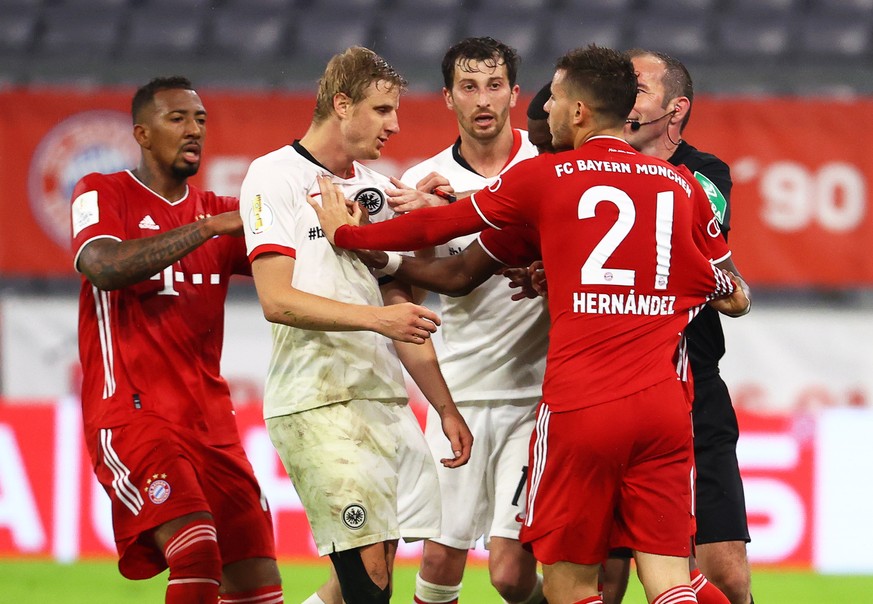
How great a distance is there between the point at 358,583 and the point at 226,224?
1.32m

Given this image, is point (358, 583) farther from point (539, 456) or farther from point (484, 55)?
point (484, 55)

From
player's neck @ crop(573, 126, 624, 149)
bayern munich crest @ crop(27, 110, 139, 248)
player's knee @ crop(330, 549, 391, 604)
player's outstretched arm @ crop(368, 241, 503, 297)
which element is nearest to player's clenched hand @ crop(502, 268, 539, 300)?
player's outstretched arm @ crop(368, 241, 503, 297)

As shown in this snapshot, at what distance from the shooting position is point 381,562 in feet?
14.0

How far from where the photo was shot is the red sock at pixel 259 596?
16.1 feet

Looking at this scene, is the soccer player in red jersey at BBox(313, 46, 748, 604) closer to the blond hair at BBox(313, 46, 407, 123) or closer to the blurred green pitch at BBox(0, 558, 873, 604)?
the blond hair at BBox(313, 46, 407, 123)

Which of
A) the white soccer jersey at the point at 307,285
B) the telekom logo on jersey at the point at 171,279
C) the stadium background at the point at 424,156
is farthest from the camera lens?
the stadium background at the point at 424,156

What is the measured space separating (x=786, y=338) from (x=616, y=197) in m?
6.11

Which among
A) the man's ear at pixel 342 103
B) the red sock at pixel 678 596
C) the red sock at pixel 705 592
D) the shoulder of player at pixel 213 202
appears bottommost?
the red sock at pixel 705 592

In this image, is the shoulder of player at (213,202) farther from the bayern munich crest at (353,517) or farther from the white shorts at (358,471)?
the bayern munich crest at (353,517)

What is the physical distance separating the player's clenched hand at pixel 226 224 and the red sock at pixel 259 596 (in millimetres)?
1375

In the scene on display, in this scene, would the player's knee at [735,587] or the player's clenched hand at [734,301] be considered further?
the player's knee at [735,587]

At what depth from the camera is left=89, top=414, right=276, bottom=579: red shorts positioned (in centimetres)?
462

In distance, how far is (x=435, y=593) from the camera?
17.3 ft

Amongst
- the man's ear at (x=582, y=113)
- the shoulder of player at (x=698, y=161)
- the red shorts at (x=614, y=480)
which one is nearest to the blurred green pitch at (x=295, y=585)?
the shoulder of player at (x=698, y=161)
